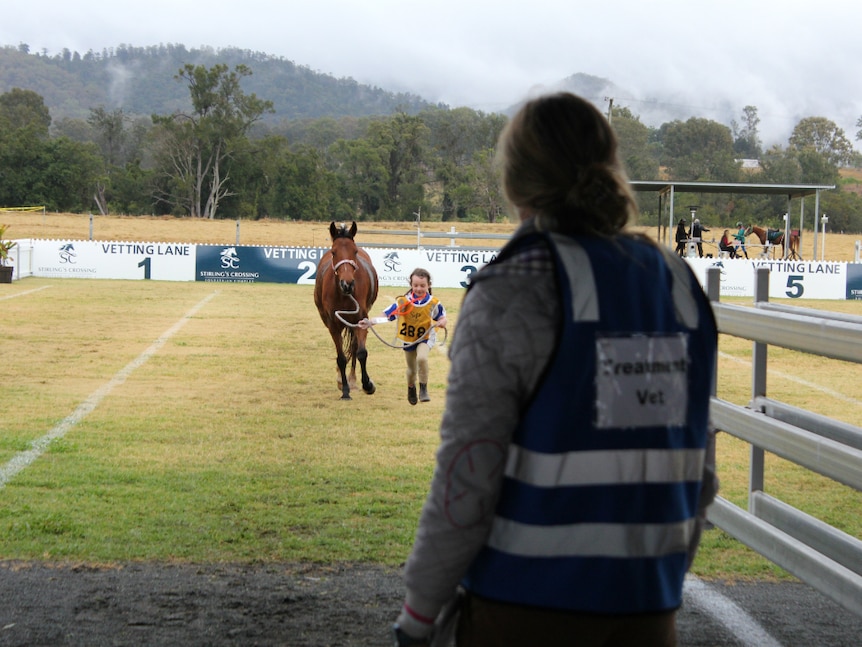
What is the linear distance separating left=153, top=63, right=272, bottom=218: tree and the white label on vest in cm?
6845

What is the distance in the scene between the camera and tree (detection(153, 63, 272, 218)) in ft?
229

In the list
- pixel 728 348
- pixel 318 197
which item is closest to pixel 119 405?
pixel 728 348

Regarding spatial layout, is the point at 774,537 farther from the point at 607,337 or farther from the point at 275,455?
the point at 275,455

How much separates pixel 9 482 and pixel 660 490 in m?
6.17

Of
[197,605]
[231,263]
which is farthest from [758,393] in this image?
[231,263]

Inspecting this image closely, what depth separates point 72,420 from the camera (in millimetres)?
9766

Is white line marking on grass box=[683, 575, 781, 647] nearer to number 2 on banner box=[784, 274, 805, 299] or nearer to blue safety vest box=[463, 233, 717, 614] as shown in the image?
blue safety vest box=[463, 233, 717, 614]

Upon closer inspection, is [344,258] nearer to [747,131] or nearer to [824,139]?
[824,139]

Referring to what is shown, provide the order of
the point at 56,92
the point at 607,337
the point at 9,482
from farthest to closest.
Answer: the point at 56,92 → the point at 9,482 → the point at 607,337

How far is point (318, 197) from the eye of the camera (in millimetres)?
67062

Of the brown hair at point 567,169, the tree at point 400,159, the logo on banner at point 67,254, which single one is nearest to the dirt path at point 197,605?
the brown hair at point 567,169

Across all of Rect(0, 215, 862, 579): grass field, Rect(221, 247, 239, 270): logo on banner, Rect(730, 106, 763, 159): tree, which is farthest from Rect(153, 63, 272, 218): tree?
Rect(730, 106, 763, 159): tree

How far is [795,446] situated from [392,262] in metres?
26.7

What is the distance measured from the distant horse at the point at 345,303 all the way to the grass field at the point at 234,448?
0.34 m
